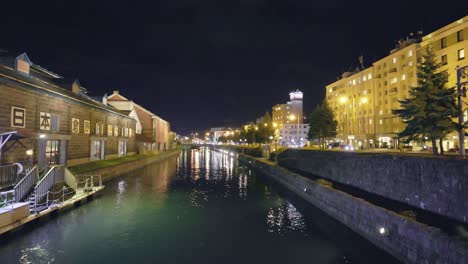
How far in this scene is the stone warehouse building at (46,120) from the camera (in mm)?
24266

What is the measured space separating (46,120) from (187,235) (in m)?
20.7

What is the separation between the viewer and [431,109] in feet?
90.0

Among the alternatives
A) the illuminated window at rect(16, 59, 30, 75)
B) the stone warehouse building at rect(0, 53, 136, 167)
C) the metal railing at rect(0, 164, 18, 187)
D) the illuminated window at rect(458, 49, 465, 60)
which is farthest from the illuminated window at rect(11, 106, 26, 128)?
the illuminated window at rect(458, 49, 465, 60)

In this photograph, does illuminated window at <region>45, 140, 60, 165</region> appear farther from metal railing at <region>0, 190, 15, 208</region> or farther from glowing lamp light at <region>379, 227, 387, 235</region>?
glowing lamp light at <region>379, 227, 387, 235</region>

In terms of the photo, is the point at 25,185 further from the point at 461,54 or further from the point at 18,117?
the point at 461,54

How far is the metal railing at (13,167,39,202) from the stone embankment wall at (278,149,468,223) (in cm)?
2510

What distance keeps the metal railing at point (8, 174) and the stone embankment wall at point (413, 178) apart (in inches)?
1090

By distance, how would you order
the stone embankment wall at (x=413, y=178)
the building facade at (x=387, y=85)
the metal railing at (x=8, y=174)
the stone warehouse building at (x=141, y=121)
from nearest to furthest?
the stone embankment wall at (x=413, y=178) → the metal railing at (x=8, y=174) → the building facade at (x=387, y=85) → the stone warehouse building at (x=141, y=121)

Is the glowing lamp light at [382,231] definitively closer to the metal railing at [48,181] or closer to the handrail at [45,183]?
the handrail at [45,183]

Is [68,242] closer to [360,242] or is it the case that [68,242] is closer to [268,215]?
[268,215]

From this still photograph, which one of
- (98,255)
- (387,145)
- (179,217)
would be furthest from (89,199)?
(387,145)

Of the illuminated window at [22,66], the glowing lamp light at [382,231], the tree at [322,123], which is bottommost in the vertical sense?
the glowing lamp light at [382,231]

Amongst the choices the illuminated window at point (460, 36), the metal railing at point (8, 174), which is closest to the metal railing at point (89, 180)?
the metal railing at point (8, 174)

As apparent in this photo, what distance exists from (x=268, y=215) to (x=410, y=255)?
12585 mm
